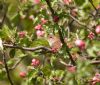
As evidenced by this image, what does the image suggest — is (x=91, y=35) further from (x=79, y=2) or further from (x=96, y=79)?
(x=96, y=79)

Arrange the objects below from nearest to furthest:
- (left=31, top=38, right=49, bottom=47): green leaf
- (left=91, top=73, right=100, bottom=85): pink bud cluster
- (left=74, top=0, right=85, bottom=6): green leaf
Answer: (left=91, top=73, right=100, bottom=85): pink bud cluster → (left=31, top=38, right=49, bottom=47): green leaf → (left=74, top=0, right=85, bottom=6): green leaf

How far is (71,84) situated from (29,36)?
2.79 ft

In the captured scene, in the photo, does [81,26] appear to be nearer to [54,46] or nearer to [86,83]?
[54,46]

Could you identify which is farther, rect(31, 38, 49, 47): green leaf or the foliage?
rect(31, 38, 49, 47): green leaf

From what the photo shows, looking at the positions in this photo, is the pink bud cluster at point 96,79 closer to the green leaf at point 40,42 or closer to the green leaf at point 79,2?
the green leaf at point 40,42

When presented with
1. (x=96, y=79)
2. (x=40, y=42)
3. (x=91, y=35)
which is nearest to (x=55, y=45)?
(x=40, y=42)

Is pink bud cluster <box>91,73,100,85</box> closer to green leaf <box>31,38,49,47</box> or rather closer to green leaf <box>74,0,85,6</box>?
green leaf <box>31,38,49,47</box>

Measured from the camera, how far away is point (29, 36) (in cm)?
377

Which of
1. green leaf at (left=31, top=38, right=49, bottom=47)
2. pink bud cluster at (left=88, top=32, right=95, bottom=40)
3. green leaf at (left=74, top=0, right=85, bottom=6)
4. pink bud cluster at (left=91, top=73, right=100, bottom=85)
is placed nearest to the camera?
pink bud cluster at (left=91, top=73, right=100, bottom=85)

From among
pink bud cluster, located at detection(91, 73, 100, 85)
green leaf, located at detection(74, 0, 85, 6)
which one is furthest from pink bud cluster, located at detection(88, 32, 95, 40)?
pink bud cluster, located at detection(91, 73, 100, 85)

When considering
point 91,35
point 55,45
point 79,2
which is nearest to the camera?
point 55,45

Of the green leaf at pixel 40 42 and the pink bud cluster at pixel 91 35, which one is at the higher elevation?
the green leaf at pixel 40 42

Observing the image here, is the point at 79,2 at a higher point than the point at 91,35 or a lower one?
higher

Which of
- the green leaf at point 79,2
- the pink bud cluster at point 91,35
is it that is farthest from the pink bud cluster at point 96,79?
the green leaf at point 79,2
